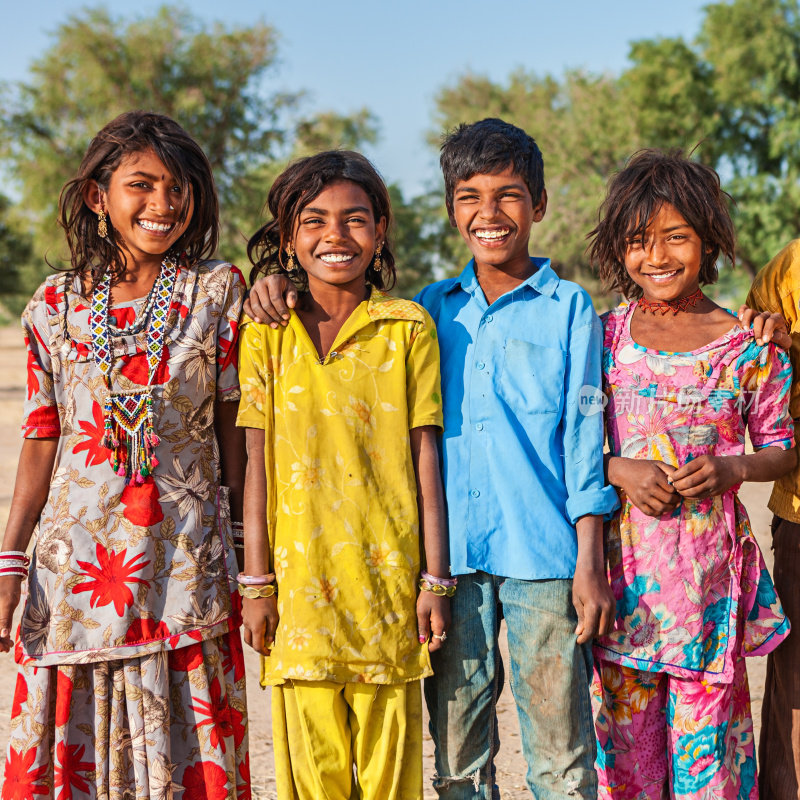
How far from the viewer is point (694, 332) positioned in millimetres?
2385

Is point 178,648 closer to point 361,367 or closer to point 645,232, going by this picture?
point 361,367

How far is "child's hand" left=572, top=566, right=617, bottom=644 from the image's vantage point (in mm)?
2115

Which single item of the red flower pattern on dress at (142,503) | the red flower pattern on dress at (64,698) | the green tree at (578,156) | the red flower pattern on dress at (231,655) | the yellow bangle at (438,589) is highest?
the green tree at (578,156)

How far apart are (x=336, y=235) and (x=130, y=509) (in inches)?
34.3

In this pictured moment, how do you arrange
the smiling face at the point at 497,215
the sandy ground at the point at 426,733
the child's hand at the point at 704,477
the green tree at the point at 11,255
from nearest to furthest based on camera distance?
the child's hand at the point at 704,477 → the smiling face at the point at 497,215 → the sandy ground at the point at 426,733 → the green tree at the point at 11,255

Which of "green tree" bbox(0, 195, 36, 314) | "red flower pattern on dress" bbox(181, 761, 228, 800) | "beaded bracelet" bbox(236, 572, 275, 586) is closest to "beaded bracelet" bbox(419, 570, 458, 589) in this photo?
"beaded bracelet" bbox(236, 572, 275, 586)

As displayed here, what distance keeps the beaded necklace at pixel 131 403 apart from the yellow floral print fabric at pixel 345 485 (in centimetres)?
23

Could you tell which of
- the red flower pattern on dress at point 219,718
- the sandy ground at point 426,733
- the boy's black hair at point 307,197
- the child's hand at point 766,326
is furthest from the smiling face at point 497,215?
the sandy ground at point 426,733

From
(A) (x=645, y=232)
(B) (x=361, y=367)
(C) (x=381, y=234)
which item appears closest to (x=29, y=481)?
(B) (x=361, y=367)

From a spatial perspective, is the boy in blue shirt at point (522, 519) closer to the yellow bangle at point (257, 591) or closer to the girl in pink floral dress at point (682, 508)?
the girl in pink floral dress at point (682, 508)

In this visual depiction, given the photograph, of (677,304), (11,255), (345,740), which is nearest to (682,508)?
(677,304)

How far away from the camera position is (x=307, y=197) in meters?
2.28

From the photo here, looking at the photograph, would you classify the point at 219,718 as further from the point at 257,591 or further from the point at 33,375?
the point at 33,375

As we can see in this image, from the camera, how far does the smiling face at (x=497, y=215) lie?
2.32 metres
